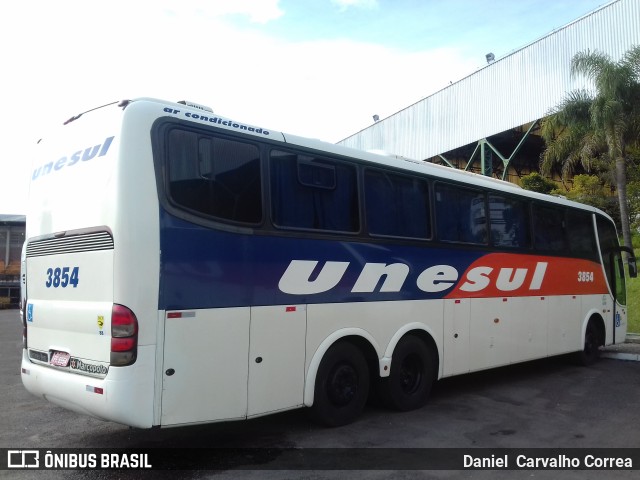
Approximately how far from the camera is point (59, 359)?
5.39m

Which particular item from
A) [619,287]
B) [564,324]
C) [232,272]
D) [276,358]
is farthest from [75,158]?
[619,287]

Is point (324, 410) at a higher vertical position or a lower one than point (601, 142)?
lower

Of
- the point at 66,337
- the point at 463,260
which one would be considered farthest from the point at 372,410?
the point at 66,337

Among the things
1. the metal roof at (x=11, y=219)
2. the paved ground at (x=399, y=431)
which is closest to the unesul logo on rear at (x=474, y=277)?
the paved ground at (x=399, y=431)

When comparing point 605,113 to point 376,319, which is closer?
point 376,319

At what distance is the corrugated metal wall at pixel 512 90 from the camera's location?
22.1 meters

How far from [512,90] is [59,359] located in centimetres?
2544

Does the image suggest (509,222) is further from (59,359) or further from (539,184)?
(539,184)

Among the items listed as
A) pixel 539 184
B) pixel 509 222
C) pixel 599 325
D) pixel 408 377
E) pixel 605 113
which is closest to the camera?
pixel 408 377

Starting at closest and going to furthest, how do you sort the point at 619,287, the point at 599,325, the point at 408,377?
the point at 408,377 → the point at 599,325 → the point at 619,287

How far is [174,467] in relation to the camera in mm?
5176

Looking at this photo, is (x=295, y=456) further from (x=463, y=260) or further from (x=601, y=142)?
(x=601, y=142)

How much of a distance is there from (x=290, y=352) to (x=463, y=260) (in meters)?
3.50

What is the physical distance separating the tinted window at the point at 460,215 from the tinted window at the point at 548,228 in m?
1.72
